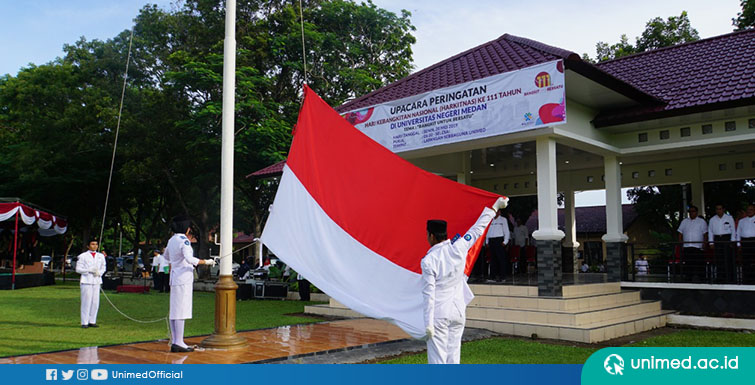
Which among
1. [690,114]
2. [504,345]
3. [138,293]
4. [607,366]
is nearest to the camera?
[607,366]

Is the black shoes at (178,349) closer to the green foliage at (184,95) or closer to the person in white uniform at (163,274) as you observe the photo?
the person in white uniform at (163,274)

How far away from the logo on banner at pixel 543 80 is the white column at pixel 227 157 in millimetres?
5316

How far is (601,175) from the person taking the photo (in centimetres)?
1702

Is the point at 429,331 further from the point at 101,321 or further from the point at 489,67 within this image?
the point at 101,321

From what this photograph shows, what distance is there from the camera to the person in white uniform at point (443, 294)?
5262mm

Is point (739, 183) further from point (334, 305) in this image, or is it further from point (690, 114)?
point (334, 305)

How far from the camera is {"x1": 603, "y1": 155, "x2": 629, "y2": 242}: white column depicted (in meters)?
12.7

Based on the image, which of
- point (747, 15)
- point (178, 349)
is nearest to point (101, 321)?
point (178, 349)

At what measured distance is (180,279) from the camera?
833 centimetres

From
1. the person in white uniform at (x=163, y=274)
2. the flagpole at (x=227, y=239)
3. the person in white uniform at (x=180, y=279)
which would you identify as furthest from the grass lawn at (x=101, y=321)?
the person in white uniform at (x=163, y=274)

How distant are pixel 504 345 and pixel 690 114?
6076 millimetres

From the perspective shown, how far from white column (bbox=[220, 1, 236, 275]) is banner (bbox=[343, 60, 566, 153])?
4.63 m

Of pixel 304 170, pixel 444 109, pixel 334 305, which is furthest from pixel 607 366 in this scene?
pixel 334 305

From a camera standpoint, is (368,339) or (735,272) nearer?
(368,339)
